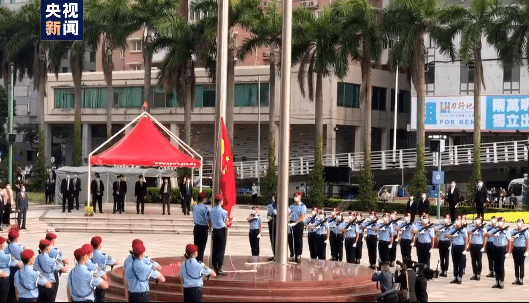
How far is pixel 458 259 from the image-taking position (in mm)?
26000

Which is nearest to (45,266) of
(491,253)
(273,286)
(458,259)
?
(273,286)

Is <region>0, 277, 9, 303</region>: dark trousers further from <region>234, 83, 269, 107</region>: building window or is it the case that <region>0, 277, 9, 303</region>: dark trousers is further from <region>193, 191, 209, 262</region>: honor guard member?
<region>234, 83, 269, 107</region>: building window

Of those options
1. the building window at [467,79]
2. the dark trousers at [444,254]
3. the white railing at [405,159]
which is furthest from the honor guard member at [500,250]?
the building window at [467,79]

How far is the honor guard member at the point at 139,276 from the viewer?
16.3 metres

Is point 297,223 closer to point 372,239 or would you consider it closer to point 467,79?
point 372,239

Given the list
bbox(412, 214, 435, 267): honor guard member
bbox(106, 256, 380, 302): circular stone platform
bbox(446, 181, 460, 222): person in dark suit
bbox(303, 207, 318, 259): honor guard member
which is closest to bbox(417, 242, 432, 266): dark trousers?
bbox(412, 214, 435, 267): honor guard member

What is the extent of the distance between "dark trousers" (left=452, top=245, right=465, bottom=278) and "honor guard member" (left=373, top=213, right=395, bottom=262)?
2.07m

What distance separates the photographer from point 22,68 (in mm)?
66125

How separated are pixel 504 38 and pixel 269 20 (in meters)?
12.1

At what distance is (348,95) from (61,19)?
3979cm

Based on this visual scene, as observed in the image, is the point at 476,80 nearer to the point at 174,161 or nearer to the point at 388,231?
the point at 174,161

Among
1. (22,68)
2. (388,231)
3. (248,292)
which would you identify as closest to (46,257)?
(248,292)

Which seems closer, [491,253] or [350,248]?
[491,253]

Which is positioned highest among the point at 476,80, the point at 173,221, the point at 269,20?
the point at 269,20
